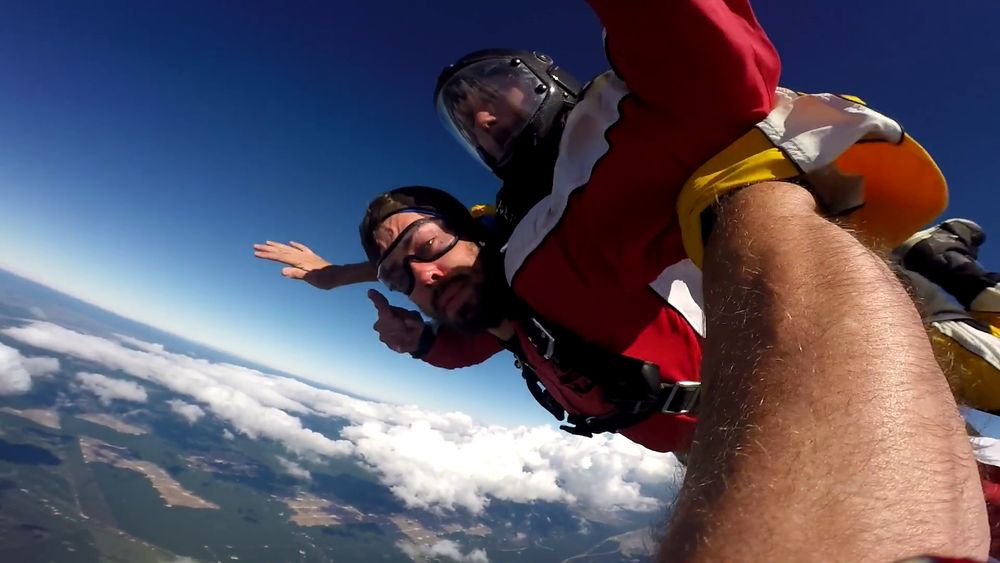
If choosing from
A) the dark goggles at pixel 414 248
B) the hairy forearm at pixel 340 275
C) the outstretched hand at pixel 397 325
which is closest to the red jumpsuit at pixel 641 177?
the dark goggles at pixel 414 248

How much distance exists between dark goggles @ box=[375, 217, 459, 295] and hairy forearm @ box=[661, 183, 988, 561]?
1722mm

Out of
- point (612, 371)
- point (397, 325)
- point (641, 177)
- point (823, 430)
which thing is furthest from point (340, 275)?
point (823, 430)

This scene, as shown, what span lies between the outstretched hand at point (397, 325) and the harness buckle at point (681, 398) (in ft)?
5.22

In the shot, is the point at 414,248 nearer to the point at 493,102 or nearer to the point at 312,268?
the point at 493,102

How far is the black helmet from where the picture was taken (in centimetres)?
162

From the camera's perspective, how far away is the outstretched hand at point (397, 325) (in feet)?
9.12

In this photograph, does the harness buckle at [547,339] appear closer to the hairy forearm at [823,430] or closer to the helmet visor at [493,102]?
the helmet visor at [493,102]

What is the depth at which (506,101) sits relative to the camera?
1688 millimetres

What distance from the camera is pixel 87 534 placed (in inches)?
1710

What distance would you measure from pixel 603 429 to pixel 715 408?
5.89 ft

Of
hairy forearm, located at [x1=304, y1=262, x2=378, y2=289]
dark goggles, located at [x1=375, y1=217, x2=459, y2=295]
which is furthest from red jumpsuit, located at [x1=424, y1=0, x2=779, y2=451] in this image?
hairy forearm, located at [x1=304, y1=262, x2=378, y2=289]

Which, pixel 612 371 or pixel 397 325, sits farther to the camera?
pixel 397 325

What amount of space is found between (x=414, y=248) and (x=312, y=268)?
4.14ft

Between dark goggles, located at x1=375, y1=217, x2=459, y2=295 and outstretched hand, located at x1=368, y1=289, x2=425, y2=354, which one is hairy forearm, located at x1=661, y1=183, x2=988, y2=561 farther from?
outstretched hand, located at x1=368, y1=289, x2=425, y2=354
